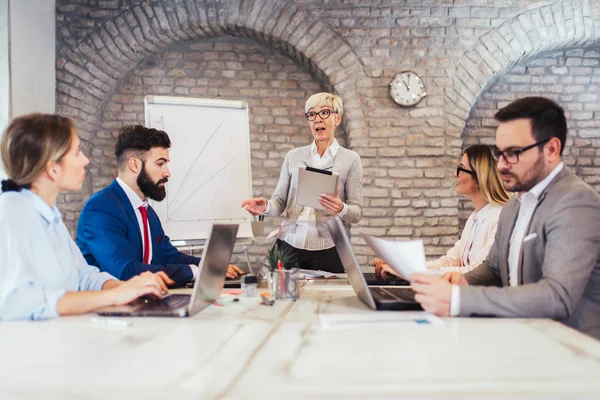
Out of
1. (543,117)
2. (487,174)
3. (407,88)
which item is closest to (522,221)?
(543,117)

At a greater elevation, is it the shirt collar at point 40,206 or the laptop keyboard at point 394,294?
the shirt collar at point 40,206

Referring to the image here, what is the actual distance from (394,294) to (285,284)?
372 millimetres

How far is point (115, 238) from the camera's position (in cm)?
221

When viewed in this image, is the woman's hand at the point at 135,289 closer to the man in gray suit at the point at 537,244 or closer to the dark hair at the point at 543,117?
the man in gray suit at the point at 537,244

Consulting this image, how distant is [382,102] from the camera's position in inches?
181

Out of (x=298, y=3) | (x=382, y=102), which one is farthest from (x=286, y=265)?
(x=298, y=3)

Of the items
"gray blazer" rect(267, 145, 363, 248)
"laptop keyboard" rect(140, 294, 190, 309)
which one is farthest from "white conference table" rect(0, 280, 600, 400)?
"gray blazer" rect(267, 145, 363, 248)

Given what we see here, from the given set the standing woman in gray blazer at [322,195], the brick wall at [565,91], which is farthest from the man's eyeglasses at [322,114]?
the brick wall at [565,91]

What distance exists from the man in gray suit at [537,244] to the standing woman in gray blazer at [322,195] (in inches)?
44.3

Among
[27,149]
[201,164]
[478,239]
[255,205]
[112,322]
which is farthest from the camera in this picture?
[201,164]

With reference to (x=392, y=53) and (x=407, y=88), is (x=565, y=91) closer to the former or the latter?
(x=407, y=88)

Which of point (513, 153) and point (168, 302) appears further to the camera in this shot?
point (513, 153)

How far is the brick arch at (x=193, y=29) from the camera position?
14.9 ft

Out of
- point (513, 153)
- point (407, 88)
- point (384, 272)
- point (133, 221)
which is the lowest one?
point (384, 272)
